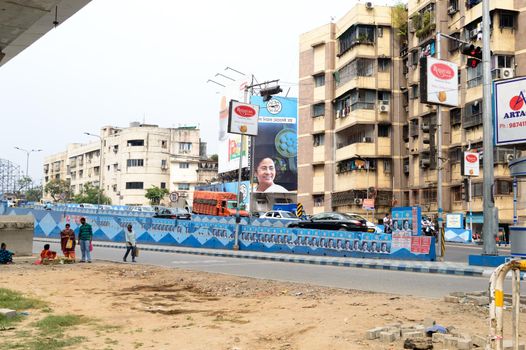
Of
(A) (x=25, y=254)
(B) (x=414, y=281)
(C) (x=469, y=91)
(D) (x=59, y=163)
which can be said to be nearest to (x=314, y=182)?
(C) (x=469, y=91)

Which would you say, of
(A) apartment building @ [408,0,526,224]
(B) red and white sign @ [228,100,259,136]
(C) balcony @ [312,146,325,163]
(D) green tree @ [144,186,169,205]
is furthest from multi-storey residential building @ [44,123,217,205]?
(B) red and white sign @ [228,100,259,136]

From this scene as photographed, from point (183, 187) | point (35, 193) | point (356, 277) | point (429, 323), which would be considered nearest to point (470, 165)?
point (356, 277)

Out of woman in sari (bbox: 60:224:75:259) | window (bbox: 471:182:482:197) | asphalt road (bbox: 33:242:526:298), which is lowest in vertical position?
asphalt road (bbox: 33:242:526:298)

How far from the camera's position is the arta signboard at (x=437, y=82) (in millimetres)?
21703

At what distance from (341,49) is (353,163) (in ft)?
39.7

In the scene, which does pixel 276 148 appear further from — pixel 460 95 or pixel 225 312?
pixel 225 312

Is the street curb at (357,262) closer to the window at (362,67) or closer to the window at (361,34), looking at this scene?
the window at (362,67)

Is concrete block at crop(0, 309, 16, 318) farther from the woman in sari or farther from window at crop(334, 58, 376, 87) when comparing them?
window at crop(334, 58, 376, 87)

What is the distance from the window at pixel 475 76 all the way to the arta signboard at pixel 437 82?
19.9 m

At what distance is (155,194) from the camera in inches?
3465

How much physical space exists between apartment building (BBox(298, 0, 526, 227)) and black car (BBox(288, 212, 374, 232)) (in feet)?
46.8

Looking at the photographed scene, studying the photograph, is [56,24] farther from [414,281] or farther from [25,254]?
[25,254]

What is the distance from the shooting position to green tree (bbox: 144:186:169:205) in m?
87.9

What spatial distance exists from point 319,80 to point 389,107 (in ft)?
33.5
